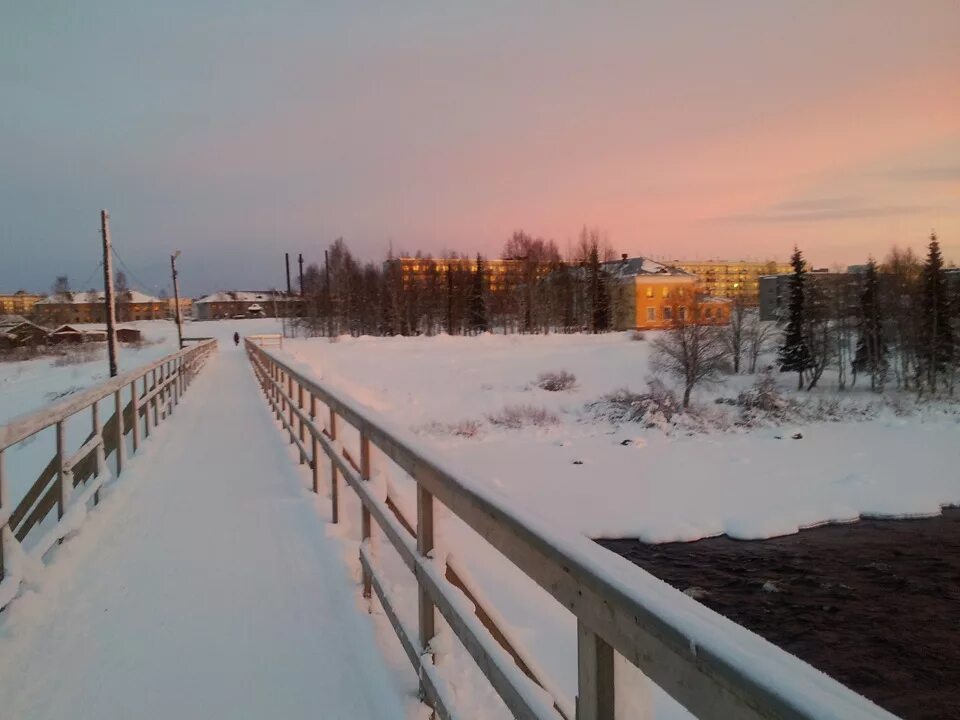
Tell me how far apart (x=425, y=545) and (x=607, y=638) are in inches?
61.7

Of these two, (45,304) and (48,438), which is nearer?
(48,438)

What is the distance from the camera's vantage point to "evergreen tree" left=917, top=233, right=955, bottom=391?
45844 mm

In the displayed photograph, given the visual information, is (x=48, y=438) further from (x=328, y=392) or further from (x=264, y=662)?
(x=264, y=662)

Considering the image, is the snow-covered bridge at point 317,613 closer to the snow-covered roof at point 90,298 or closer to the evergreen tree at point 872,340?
the evergreen tree at point 872,340

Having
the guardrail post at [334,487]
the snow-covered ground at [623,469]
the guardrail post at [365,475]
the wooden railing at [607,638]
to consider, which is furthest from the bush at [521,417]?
the wooden railing at [607,638]

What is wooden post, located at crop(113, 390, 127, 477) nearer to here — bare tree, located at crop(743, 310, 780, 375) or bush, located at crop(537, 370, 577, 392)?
bush, located at crop(537, 370, 577, 392)

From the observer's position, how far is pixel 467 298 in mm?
79875

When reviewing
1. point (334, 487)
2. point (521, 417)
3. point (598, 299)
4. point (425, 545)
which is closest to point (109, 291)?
point (521, 417)

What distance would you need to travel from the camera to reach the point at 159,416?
13.0m

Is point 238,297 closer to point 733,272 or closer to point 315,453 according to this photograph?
point 733,272

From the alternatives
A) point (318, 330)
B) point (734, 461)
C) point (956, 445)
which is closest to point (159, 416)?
point (734, 461)

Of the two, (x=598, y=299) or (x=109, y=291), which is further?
(x=598, y=299)

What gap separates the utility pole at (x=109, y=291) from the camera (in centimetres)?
2539

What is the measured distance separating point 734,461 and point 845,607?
40.8 feet
